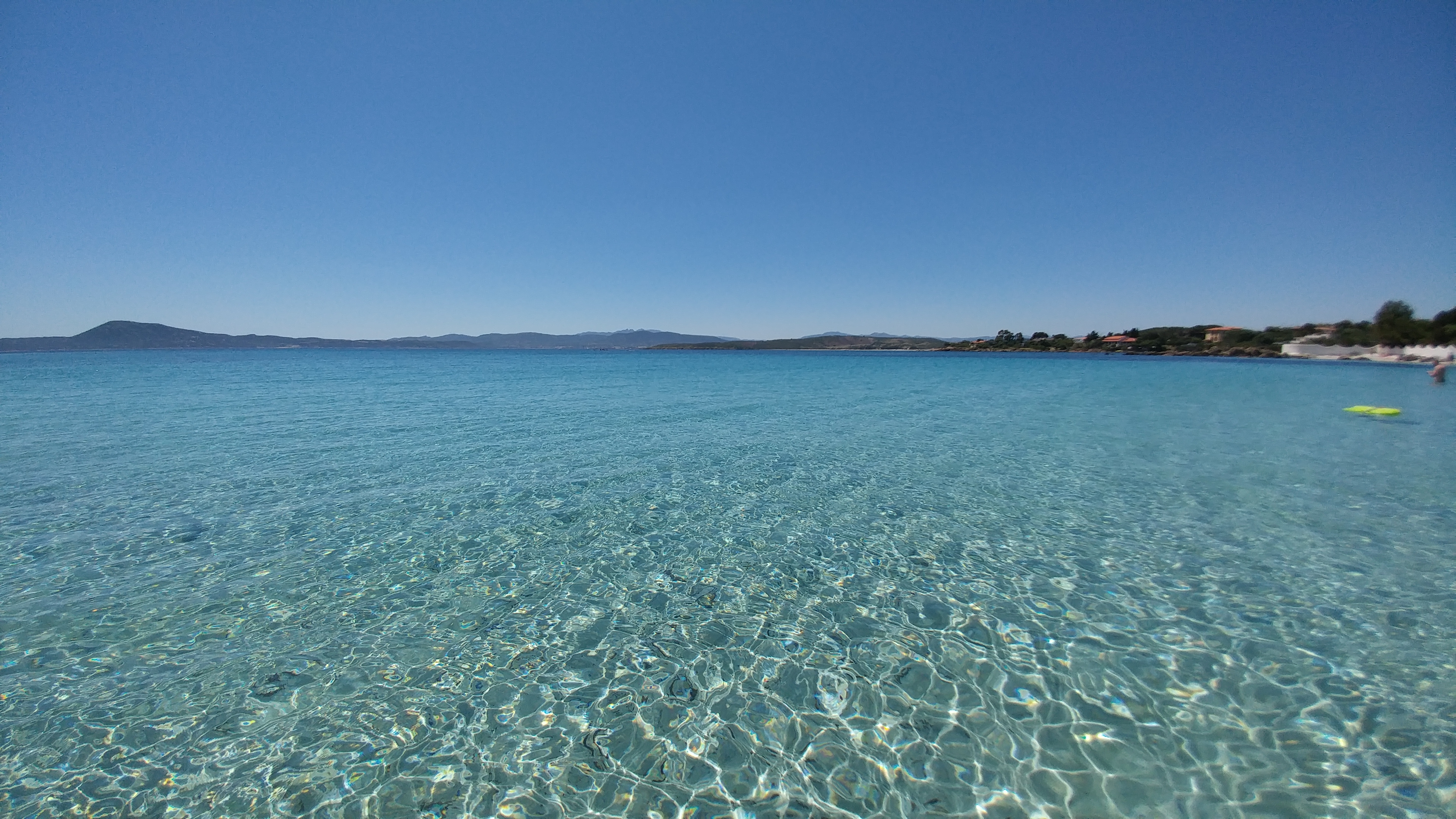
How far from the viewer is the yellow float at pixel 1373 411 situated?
18.6 meters

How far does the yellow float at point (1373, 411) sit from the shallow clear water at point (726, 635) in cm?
1013

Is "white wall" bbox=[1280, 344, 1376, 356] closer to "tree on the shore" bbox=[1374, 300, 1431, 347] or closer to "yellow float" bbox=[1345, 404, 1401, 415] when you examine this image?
"tree on the shore" bbox=[1374, 300, 1431, 347]

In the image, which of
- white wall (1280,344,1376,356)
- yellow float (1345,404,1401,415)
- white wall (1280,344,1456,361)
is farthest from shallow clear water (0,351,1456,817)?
white wall (1280,344,1376,356)

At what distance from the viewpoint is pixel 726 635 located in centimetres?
509

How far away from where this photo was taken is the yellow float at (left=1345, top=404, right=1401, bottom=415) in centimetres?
1859

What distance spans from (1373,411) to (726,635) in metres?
27.3

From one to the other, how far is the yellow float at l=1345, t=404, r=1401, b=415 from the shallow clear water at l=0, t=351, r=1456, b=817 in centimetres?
1013

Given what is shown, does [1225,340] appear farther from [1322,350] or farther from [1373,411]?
[1373,411]

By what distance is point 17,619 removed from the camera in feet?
17.0

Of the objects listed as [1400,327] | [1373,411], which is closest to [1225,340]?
[1400,327]

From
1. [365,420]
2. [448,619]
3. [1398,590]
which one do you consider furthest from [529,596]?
[365,420]

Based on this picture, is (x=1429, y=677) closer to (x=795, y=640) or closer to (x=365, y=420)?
(x=795, y=640)

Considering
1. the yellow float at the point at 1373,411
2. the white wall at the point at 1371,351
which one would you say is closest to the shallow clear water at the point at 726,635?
the yellow float at the point at 1373,411

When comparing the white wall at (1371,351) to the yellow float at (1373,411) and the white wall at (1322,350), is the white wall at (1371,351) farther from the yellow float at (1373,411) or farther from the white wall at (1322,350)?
the yellow float at (1373,411)
